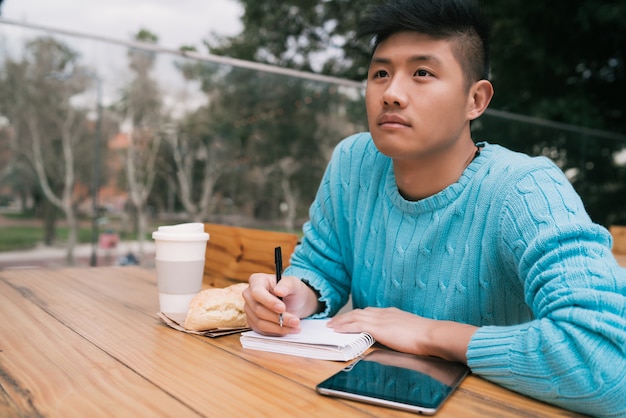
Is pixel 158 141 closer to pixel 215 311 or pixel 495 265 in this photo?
pixel 215 311

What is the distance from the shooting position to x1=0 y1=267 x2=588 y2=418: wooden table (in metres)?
0.72

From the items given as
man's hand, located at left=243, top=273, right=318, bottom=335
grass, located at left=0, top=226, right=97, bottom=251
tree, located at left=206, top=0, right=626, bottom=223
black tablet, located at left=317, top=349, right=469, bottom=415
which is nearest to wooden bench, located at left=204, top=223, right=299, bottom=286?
man's hand, located at left=243, top=273, right=318, bottom=335

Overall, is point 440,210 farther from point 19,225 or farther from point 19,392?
point 19,225

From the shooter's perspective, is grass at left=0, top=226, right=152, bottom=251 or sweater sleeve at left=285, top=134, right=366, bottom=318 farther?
grass at left=0, top=226, right=152, bottom=251

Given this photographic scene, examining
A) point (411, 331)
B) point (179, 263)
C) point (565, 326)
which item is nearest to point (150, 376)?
point (179, 263)

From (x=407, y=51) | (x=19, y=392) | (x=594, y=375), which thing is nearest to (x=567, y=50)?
(x=407, y=51)

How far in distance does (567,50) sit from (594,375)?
706 centimetres

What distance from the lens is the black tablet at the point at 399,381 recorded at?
0.75 metres

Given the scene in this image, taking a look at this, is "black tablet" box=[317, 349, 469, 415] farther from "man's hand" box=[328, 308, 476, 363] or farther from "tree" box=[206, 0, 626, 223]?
"tree" box=[206, 0, 626, 223]

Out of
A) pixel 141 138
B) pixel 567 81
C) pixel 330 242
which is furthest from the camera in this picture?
pixel 567 81

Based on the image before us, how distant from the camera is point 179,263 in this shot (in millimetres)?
1186

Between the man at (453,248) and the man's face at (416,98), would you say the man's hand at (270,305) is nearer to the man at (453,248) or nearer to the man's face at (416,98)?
the man at (453,248)

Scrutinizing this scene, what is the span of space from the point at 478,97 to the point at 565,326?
67 centimetres

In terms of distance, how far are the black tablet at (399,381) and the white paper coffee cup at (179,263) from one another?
477 millimetres
